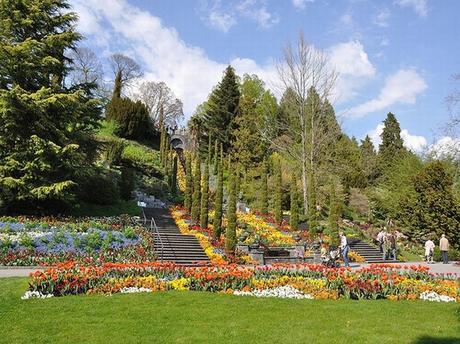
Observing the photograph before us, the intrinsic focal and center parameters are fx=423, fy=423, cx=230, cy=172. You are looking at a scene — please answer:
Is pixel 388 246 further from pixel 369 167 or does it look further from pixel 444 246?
pixel 369 167

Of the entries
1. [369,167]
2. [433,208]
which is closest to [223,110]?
[369,167]

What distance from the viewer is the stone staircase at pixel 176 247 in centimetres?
1981

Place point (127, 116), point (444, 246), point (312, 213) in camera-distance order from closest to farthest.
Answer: point (444, 246) → point (312, 213) → point (127, 116)

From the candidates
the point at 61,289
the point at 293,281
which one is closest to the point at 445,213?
the point at 293,281

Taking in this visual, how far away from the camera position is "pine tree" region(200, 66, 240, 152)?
159ft

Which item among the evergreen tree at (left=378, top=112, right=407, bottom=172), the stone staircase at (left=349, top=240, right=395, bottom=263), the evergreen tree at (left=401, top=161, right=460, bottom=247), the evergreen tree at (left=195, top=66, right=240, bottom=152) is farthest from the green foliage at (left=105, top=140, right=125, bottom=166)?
the evergreen tree at (left=378, top=112, right=407, bottom=172)

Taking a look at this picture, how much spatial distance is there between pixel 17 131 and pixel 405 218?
2502 cm

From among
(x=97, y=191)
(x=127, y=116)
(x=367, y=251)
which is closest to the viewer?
(x=367, y=251)

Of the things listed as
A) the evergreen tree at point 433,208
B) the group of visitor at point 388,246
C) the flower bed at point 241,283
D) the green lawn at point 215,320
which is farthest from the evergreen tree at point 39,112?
the evergreen tree at point 433,208

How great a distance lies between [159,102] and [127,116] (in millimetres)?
19678

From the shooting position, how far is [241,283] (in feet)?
37.2

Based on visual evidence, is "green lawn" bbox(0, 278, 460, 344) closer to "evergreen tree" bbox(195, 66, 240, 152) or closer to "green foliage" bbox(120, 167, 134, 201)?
"green foliage" bbox(120, 167, 134, 201)

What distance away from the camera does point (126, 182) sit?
31.1 metres

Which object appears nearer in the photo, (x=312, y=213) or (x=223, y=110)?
(x=312, y=213)
